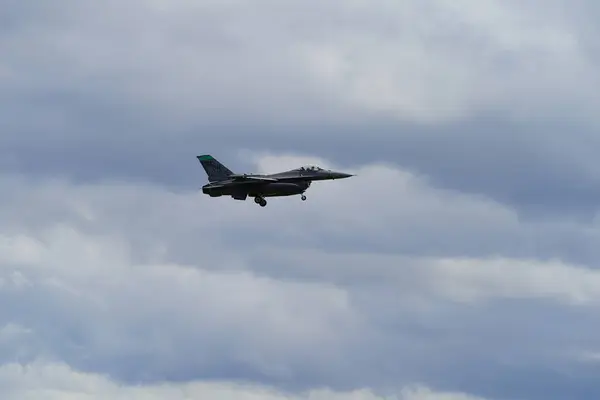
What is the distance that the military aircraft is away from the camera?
6078 inches

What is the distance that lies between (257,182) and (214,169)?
27.1 feet

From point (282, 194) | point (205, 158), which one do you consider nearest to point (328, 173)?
point (282, 194)

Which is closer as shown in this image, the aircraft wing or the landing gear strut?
the aircraft wing

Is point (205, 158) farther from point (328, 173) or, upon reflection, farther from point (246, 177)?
point (328, 173)

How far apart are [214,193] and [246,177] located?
5.79 metres

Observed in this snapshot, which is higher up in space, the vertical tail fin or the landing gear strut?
the vertical tail fin

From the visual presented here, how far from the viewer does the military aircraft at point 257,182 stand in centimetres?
15438

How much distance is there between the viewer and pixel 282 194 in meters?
155

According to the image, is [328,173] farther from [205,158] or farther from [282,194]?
[205,158]

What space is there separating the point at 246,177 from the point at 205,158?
31.0 ft

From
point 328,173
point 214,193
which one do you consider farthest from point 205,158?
point 328,173

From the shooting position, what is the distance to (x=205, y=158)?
160 meters

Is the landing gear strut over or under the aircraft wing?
under

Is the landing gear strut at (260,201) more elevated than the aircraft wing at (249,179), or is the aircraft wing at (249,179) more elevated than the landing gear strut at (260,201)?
the aircraft wing at (249,179)
